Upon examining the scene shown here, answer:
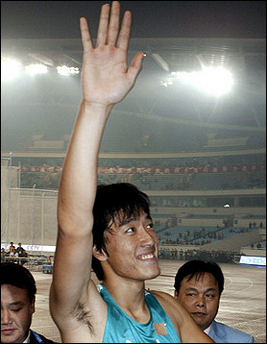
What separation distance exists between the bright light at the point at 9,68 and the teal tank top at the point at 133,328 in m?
0.61

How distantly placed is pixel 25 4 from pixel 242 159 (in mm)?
737

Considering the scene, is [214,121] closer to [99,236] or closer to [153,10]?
[153,10]

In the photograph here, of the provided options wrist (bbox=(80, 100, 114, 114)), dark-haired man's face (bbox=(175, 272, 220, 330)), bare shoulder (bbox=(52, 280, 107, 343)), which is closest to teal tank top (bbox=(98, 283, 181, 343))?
bare shoulder (bbox=(52, 280, 107, 343))

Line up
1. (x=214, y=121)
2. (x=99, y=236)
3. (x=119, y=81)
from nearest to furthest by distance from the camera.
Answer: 1. (x=119, y=81)
2. (x=99, y=236)
3. (x=214, y=121)

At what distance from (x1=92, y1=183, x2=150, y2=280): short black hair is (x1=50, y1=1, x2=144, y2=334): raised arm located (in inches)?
5.3

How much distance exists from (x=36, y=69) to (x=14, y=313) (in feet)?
2.08

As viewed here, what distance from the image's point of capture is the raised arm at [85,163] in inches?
28.4

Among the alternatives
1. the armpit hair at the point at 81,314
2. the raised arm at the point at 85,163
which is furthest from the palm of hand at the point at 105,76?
the armpit hair at the point at 81,314

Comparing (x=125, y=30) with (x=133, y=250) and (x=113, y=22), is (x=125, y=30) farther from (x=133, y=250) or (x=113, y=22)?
(x=133, y=250)

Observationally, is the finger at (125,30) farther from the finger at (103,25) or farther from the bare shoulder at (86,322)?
the bare shoulder at (86,322)

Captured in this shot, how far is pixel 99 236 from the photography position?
924 millimetres

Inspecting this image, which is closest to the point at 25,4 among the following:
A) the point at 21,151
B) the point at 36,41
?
the point at 36,41

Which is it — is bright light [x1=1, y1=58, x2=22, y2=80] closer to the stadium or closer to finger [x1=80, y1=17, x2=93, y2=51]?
the stadium

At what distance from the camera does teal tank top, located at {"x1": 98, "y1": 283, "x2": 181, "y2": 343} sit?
841mm
